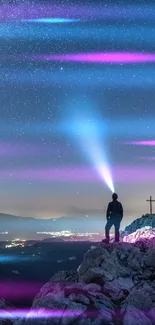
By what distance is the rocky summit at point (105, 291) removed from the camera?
71.5 feet

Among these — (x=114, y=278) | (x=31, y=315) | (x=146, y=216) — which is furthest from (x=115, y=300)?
(x=146, y=216)

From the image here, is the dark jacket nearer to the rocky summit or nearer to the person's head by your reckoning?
the person's head

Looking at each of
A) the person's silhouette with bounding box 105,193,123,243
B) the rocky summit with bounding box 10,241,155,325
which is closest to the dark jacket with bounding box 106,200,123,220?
the person's silhouette with bounding box 105,193,123,243

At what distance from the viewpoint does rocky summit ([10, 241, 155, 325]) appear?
858 inches

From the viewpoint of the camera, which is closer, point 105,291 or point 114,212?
point 105,291

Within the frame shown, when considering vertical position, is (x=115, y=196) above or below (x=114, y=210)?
above

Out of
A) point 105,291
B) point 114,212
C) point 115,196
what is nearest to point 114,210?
point 114,212

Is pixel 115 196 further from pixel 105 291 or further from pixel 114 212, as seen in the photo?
pixel 105 291

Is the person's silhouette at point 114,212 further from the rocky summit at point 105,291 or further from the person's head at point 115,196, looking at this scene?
the rocky summit at point 105,291

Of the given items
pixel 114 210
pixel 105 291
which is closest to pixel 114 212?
pixel 114 210

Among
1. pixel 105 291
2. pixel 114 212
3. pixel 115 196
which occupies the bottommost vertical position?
pixel 105 291

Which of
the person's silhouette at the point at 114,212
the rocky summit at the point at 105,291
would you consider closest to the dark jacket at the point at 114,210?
the person's silhouette at the point at 114,212

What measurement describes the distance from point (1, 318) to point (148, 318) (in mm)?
9888

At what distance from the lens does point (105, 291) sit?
24.5m
